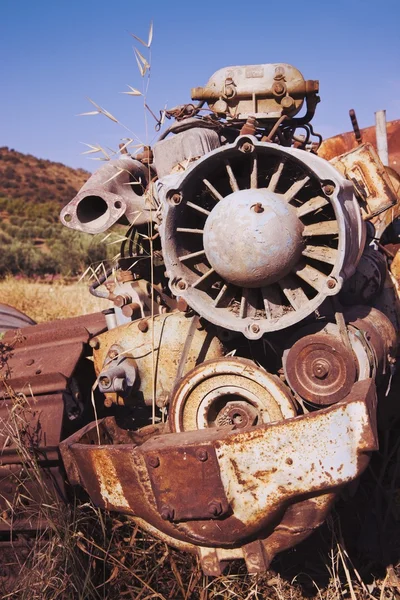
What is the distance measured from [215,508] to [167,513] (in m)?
0.18

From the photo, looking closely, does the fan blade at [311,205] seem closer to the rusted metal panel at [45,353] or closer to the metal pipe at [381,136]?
the rusted metal panel at [45,353]

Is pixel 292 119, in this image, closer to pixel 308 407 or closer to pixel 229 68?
pixel 229 68

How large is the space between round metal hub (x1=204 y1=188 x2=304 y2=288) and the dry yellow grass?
519cm

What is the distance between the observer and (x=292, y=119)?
10.7 feet

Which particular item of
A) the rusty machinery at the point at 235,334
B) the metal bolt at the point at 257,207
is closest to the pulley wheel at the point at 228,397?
the rusty machinery at the point at 235,334

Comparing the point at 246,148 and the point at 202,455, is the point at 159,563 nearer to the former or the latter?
the point at 202,455

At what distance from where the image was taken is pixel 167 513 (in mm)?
2270

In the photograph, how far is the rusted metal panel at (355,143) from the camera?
4902 mm

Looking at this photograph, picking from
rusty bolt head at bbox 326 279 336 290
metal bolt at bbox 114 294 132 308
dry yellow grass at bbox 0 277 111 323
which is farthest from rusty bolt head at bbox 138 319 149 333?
dry yellow grass at bbox 0 277 111 323

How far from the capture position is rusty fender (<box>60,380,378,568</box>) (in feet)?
6.91

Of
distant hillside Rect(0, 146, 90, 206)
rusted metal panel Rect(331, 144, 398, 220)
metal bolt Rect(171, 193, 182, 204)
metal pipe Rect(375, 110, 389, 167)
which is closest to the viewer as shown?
metal bolt Rect(171, 193, 182, 204)

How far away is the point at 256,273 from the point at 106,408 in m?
1.32

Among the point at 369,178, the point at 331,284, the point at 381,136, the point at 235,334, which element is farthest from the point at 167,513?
the point at 381,136

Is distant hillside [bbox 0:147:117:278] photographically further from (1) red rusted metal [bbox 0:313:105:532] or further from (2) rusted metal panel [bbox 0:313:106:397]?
(1) red rusted metal [bbox 0:313:105:532]
